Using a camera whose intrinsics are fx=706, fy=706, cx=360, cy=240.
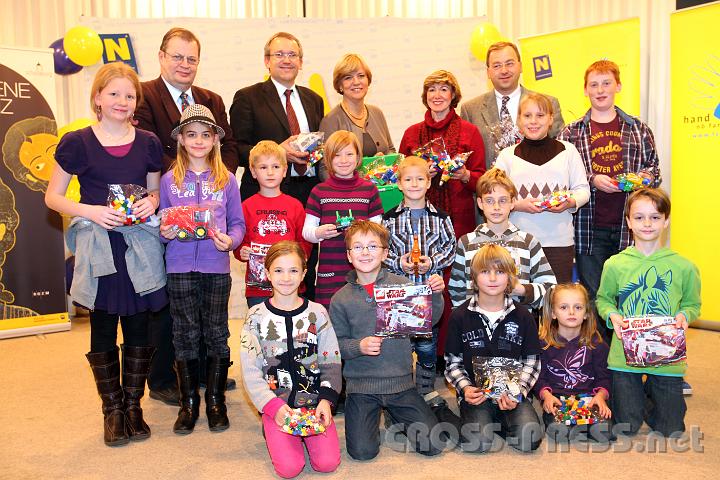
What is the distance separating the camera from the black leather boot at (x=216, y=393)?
12.8ft

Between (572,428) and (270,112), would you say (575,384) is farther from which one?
(270,112)

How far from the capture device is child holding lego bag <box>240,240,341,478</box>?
11.1 feet

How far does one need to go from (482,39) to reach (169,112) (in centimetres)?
382

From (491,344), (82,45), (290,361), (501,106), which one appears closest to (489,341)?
(491,344)

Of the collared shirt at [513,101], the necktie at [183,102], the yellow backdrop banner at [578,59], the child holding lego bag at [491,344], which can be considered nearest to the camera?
the child holding lego bag at [491,344]

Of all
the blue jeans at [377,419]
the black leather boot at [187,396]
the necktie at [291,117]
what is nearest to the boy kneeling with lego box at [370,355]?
the blue jeans at [377,419]

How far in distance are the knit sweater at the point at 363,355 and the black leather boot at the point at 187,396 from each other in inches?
33.9

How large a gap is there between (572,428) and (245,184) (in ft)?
8.16

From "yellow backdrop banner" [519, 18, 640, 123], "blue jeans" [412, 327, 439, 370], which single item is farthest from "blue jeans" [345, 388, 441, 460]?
"yellow backdrop banner" [519, 18, 640, 123]

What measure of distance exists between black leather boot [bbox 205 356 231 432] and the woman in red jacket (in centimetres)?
174

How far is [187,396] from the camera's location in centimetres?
393

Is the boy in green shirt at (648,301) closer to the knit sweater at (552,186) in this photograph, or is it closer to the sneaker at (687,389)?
the knit sweater at (552,186)

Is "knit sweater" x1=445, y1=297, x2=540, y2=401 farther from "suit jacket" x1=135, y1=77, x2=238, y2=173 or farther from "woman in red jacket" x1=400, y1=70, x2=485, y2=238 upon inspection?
"suit jacket" x1=135, y1=77, x2=238, y2=173

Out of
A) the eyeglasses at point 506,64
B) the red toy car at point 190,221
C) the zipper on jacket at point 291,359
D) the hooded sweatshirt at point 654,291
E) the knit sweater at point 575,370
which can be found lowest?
the knit sweater at point 575,370
